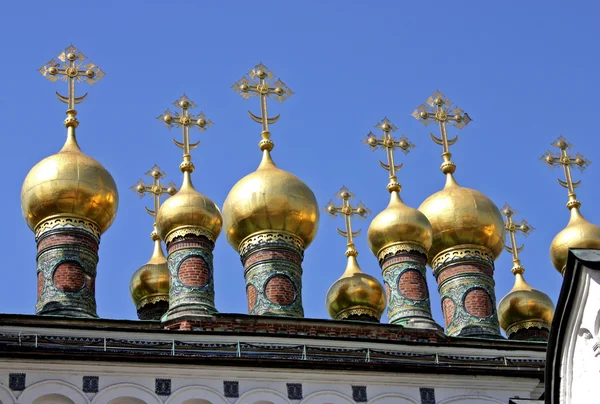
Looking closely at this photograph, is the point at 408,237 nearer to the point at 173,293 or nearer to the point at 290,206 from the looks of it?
the point at 290,206

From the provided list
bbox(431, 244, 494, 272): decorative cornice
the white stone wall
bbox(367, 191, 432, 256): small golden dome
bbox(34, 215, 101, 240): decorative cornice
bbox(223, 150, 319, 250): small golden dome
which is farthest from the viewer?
bbox(431, 244, 494, 272): decorative cornice

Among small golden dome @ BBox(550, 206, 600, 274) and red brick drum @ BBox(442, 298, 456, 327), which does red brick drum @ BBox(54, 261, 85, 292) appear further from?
small golden dome @ BBox(550, 206, 600, 274)

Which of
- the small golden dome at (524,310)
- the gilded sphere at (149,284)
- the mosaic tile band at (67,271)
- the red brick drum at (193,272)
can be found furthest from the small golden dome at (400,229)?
the mosaic tile band at (67,271)

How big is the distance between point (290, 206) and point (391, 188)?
7.00 feet

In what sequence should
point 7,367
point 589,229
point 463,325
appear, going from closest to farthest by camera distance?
point 7,367, point 463,325, point 589,229

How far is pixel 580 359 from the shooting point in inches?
591

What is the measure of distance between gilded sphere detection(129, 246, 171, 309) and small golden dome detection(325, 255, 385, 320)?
2338 mm

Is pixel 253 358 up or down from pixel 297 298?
down

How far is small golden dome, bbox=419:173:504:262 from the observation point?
24.0 metres

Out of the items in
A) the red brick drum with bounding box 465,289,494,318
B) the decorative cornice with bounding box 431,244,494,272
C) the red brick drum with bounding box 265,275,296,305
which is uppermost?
the decorative cornice with bounding box 431,244,494,272

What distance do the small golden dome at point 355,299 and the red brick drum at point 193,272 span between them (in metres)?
2.98

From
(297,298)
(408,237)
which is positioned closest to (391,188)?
(408,237)

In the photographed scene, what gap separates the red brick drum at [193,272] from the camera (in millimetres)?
21969

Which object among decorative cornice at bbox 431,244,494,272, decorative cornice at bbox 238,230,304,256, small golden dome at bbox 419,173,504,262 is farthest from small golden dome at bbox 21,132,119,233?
decorative cornice at bbox 431,244,494,272
